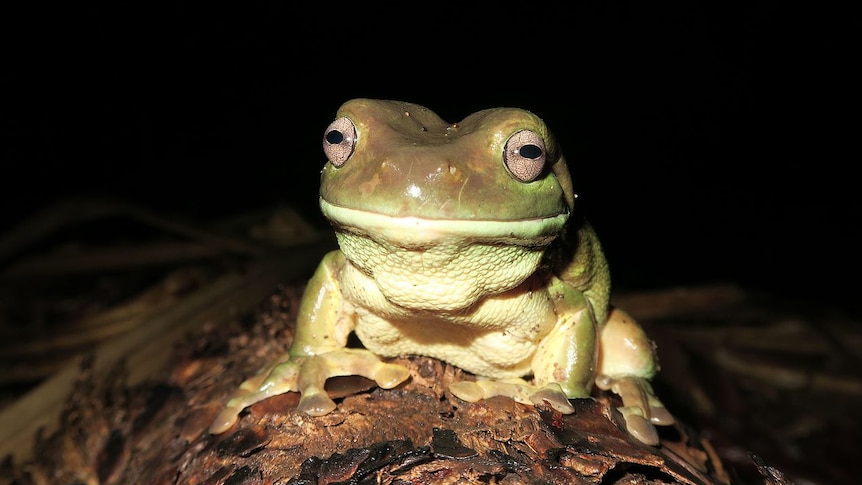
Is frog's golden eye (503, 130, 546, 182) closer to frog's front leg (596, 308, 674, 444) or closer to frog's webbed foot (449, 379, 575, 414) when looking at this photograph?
frog's webbed foot (449, 379, 575, 414)

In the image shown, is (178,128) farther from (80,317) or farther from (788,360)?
(788,360)

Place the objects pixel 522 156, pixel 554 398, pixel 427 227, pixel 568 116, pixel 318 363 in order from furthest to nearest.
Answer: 1. pixel 568 116
2. pixel 318 363
3. pixel 554 398
4. pixel 522 156
5. pixel 427 227

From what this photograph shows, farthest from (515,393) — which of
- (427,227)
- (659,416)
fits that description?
(427,227)

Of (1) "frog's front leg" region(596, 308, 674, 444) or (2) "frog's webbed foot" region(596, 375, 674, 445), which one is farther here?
(1) "frog's front leg" region(596, 308, 674, 444)

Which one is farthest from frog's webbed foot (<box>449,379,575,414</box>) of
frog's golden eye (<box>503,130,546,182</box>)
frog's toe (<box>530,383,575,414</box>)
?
frog's golden eye (<box>503,130,546,182</box>)

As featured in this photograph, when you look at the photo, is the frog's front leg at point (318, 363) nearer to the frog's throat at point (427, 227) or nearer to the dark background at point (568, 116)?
the frog's throat at point (427, 227)

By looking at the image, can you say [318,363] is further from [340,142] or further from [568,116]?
[568,116]
